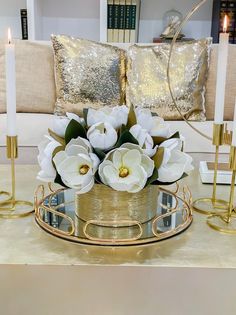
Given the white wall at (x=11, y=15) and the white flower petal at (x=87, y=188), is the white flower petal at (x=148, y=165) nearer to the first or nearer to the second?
the white flower petal at (x=87, y=188)

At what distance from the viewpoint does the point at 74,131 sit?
3.11 ft

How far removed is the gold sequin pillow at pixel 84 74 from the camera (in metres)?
2.43

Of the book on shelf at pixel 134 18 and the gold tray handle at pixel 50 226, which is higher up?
the book on shelf at pixel 134 18

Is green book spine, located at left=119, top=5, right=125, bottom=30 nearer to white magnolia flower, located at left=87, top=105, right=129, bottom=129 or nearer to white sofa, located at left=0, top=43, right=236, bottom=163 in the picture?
white sofa, located at left=0, top=43, right=236, bottom=163

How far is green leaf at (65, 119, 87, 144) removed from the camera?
0.95 meters

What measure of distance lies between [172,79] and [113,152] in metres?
1.60

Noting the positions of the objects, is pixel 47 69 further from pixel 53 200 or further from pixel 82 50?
pixel 53 200

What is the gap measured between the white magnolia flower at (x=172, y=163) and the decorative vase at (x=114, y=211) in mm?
44

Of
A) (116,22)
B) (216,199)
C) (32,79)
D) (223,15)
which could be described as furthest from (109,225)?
(223,15)

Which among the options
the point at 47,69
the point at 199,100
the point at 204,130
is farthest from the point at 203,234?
the point at 47,69

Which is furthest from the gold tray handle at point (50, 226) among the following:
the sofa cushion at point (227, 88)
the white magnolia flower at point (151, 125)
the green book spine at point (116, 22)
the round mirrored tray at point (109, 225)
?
the green book spine at point (116, 22)

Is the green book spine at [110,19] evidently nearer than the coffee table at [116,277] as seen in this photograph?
No

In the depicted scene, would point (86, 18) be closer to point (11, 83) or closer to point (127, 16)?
point (127, 16)

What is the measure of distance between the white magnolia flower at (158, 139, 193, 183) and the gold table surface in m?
0.12
